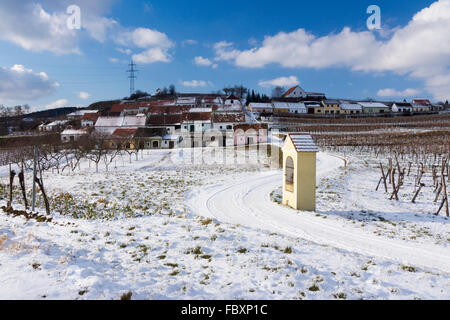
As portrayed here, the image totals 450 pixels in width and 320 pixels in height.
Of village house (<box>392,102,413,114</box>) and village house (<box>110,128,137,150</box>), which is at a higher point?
village house (<box>392,102,413,114</box>)

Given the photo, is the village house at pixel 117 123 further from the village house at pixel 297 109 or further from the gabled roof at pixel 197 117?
the village house at pixel 297 109

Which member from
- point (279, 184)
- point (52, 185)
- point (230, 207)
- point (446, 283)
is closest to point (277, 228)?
point (230, 207)

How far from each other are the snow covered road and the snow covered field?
0.18 feet

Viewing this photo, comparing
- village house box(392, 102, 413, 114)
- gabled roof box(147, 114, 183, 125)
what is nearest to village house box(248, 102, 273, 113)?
gabled roof box(147, 114, 183, 125)

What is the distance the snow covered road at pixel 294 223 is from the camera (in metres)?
8.10

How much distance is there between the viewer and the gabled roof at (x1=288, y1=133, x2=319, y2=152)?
1301cm

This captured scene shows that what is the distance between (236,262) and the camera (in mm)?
6965

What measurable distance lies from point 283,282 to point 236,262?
1.43m

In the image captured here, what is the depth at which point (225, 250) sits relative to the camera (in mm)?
7793

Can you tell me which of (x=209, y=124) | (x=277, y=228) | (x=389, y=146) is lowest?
(x=277, y=228)

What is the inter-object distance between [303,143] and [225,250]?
7577mm

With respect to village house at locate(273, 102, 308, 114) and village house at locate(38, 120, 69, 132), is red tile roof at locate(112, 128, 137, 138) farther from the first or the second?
village house at locate(273, 102, 308, 114)

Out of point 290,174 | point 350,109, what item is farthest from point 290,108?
point 290,174
